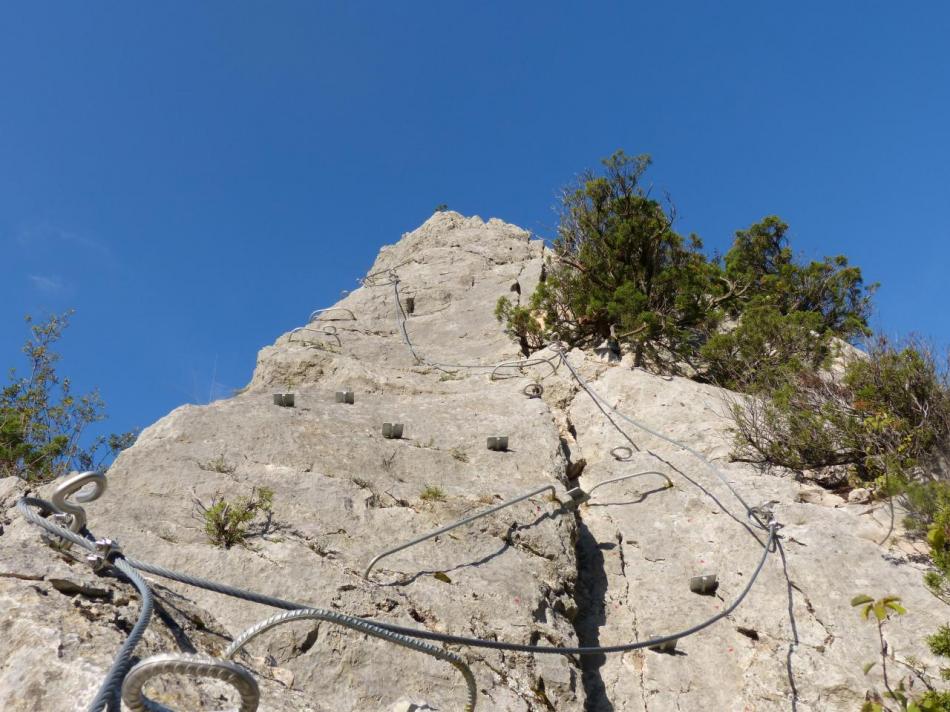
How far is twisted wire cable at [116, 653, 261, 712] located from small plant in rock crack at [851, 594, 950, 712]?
13.3 ft

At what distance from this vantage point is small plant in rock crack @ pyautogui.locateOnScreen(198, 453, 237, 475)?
566cm

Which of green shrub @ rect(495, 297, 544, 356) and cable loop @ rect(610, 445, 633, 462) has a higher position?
green shrub @ rect(495, 297, 544, 356)

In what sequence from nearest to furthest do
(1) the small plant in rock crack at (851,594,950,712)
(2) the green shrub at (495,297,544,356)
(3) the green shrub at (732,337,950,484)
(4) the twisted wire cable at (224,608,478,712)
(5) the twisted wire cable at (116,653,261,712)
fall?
1. (5) the twisted wire cable at (116,653,261,712)
2. (4) the twisted wire cable at (224,608,478,712)
3. (1) the small plant in rock crack at (851,594,950,712)
4. (3) the green shrub at (732,337,950,484)
5. (2) the green shrub at (495,297,544,356)

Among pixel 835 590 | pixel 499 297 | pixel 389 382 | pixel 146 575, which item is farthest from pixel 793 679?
pixel 499 297

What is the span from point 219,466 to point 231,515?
0.97m

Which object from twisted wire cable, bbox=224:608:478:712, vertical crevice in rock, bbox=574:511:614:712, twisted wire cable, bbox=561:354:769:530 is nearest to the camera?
twisted wire cable, bbox=224:608:478:712

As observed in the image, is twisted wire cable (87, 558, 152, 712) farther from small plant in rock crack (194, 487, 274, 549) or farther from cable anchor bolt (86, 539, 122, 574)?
small plant in rock crack (194, 487, 274, 549)

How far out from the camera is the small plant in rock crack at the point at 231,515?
4.76 metres

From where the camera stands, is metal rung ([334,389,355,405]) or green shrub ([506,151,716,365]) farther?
green shrub ([506,151,716,365])

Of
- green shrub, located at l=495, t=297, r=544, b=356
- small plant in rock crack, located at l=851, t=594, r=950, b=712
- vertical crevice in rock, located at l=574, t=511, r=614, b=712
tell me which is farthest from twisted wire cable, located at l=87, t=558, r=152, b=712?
green shrub, located at l=495, t=297, r=544, b=356

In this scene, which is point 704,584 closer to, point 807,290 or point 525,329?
point 525,329

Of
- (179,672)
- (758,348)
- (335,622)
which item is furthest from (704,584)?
(758,348)

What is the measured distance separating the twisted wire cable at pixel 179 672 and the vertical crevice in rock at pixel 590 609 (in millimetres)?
3126

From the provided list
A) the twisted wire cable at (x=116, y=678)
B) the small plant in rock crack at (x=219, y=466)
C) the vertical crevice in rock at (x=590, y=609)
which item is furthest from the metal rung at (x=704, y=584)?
the twisted wire cable at (x=116, y=678)
